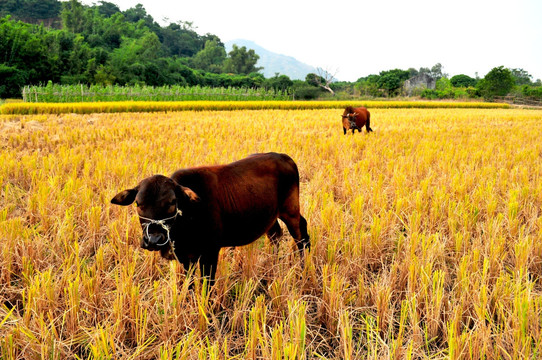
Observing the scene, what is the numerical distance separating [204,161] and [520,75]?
4051 inches

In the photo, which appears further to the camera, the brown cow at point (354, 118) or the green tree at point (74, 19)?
the green tree at point (74, 19)

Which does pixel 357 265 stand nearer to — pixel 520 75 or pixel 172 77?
pixel 172 77

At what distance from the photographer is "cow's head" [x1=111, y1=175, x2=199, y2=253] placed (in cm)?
163

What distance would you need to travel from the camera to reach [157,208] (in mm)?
1653

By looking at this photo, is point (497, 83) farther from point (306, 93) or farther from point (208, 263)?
point (208, 263)

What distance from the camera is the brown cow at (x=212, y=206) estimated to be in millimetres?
1675

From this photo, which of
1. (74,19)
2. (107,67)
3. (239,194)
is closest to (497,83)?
(107,67)

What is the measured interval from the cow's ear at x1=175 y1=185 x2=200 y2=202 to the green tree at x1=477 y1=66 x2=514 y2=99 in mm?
52339

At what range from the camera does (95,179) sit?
4.28 m

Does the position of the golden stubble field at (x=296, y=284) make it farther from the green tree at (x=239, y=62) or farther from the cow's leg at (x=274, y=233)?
the green tree at (x=239, y=62)

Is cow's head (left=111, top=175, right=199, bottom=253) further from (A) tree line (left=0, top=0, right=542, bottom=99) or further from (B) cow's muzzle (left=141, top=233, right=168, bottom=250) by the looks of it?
(A) tree line (left=0, top=0, right=542, bottom=99)

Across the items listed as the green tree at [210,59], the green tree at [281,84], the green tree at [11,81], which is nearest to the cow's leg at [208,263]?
the green tree at [11,81]

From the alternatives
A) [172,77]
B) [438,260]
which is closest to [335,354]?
[438,260]

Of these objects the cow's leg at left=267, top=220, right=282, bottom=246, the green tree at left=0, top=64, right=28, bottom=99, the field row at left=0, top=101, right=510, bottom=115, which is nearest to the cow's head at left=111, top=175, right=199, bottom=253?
the cow's leg at left=267, top=220, right=282, bottom=246
